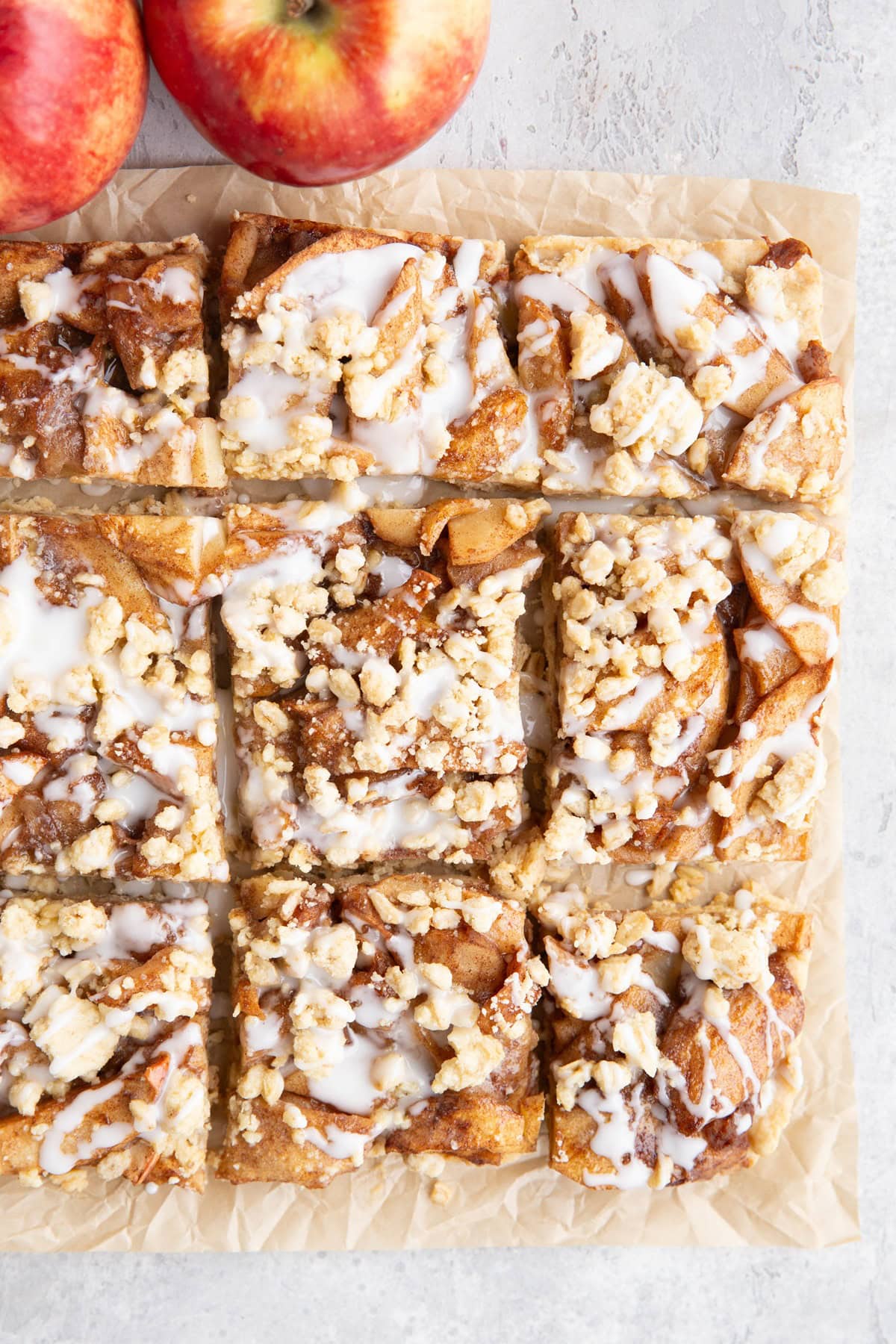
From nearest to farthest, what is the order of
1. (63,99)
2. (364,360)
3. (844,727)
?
(63,99) → (364,360) → (844,727)

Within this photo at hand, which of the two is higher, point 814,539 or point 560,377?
point 560,377

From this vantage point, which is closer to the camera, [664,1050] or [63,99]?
[63,99]

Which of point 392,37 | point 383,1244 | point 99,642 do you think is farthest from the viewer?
point 383,1244

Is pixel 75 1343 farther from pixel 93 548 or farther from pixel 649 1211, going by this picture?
pixel 93 548

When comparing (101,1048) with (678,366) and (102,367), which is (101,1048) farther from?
(678,366)

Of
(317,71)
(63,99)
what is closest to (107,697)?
(63,99)

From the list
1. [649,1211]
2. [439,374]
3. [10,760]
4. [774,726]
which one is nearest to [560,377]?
[439,374]

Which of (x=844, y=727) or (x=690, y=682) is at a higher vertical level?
(x=690, y=682)
